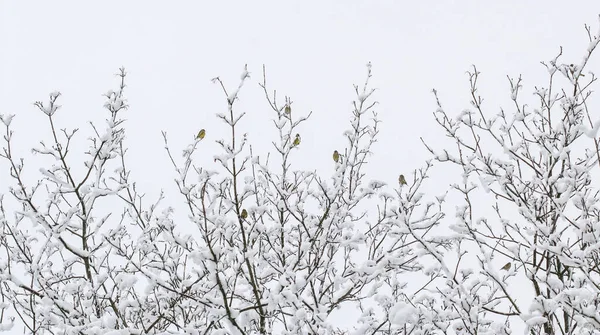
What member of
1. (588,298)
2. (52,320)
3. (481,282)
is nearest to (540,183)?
(481,282)

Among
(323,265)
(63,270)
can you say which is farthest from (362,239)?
(63,270)

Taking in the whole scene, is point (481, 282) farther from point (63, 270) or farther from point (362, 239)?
point (63, 270)

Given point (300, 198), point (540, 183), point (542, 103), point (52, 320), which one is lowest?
point (52, 320)

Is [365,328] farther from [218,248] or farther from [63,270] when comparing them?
[63,270]

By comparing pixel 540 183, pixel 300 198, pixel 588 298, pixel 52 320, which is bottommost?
pixel 588 298

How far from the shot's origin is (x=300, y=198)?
4949 millimetres

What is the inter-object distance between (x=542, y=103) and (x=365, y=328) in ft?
9.12

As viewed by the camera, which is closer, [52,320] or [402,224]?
[402,224]

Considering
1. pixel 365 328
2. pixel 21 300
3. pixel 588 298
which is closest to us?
pixel 588 298

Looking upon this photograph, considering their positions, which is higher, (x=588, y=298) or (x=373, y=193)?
(x=373, y=193)

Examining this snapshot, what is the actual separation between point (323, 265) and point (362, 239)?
40 cm

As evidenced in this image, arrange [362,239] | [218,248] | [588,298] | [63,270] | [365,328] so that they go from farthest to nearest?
[63,270] → [362,239] → [365,328] → [218,248] → [588,298]

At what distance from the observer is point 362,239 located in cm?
420

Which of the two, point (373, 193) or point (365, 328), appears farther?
point (373, 193)
